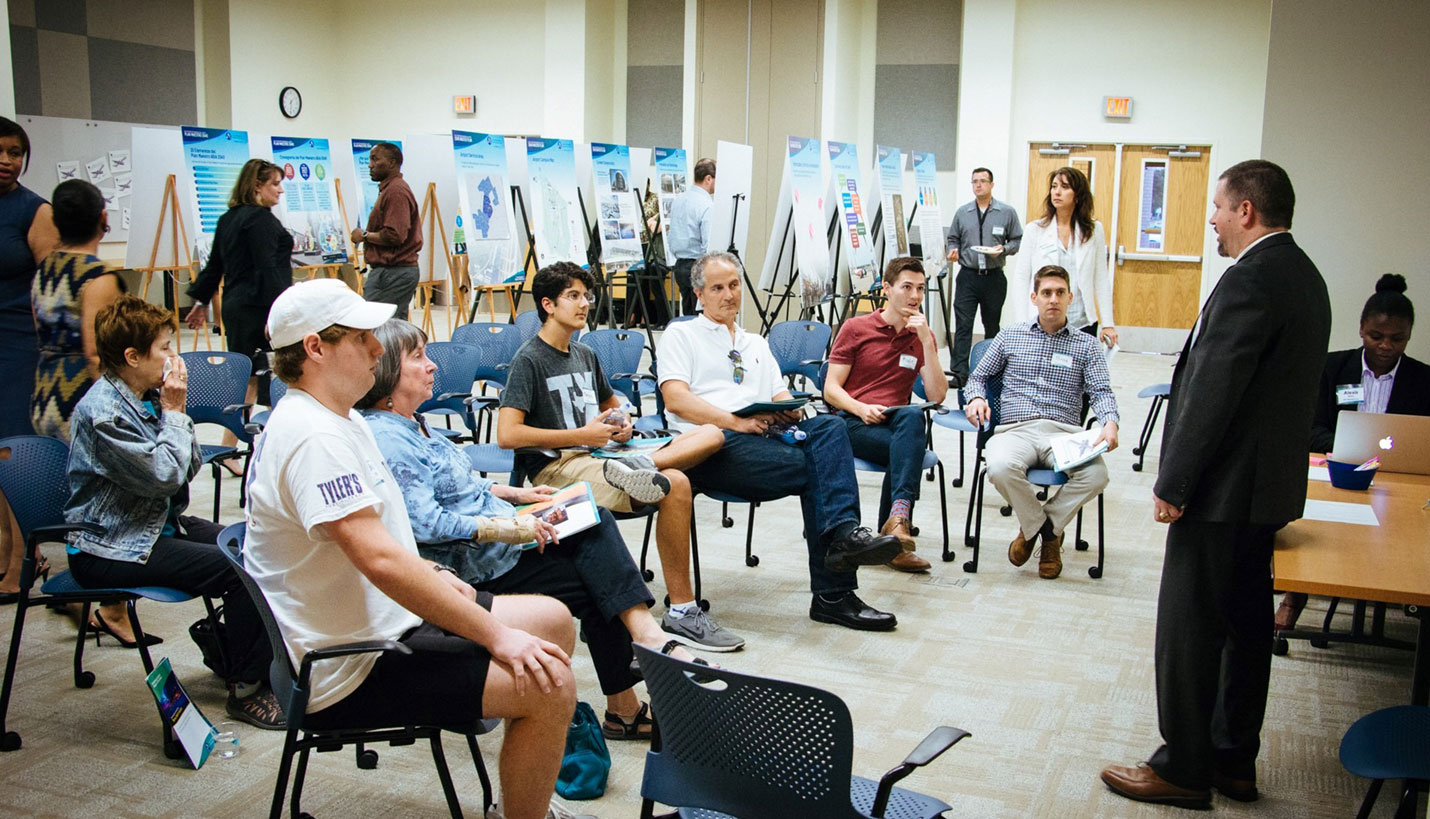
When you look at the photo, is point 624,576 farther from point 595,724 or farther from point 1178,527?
point 1178,527

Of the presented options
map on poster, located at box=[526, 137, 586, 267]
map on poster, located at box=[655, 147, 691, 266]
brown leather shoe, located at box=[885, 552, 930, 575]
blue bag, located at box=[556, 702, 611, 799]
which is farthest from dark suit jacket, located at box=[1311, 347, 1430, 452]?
map on poster, located at box=[655, 147, 691, 266]

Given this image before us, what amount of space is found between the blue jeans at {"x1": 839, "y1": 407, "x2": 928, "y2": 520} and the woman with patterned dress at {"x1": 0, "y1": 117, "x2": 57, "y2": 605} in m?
3.03

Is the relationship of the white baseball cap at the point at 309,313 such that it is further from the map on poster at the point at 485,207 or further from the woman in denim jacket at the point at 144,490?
the map on poster at the point at 485,207

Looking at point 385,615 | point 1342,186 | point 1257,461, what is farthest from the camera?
point 1342,186

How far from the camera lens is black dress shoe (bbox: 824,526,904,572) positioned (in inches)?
156

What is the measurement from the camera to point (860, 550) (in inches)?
157

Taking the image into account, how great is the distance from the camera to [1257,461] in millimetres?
2686

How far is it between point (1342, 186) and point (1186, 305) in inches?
281

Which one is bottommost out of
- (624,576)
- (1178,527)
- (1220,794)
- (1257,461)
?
(1220,794)

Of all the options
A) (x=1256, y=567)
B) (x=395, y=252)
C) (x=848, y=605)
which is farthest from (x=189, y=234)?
(x=1256, y=567)

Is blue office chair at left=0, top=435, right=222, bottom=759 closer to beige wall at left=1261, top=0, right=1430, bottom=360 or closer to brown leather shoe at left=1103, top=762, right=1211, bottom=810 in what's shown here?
brown leather shoe at left=1103, top=762, right=1211, bottom=810

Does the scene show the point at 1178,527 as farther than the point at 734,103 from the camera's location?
No

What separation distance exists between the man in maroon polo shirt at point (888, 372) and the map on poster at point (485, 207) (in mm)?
4400

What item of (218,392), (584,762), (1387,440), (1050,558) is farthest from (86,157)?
(1387,440)
